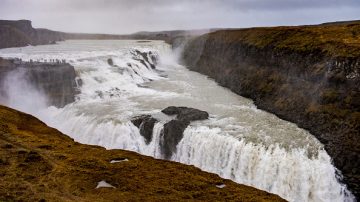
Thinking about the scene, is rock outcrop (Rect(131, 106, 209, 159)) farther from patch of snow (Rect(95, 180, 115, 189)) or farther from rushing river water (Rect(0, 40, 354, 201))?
patch of snow (Rect(95, 180, 115, 189))

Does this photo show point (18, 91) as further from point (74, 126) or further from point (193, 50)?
point (193, 50)

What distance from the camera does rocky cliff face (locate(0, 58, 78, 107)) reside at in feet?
104

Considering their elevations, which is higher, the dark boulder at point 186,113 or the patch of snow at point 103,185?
the patch of snow at point 103,185

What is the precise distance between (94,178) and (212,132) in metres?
11.9

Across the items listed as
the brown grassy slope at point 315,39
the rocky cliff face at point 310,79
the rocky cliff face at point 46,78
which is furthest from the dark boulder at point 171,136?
the rocky cliff face at point 46,78

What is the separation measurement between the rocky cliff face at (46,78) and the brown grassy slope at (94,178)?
1902 cm

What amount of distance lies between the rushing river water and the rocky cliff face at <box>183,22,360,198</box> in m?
0.81

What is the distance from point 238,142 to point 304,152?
3.35m

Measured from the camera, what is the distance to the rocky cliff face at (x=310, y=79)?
19.6m

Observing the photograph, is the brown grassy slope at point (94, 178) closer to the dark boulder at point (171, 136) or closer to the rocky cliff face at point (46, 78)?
the dark boulder at point (171, 136)

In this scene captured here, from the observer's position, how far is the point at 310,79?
2517cm

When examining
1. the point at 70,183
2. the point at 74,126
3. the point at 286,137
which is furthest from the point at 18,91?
the point at 70,183

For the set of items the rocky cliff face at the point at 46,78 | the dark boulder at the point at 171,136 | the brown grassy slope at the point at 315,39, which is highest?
the brown grassy slope at the point at 315,39

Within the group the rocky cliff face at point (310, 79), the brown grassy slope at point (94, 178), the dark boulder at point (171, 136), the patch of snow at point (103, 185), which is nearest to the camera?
the brown grassy slope at point (94, 178)
